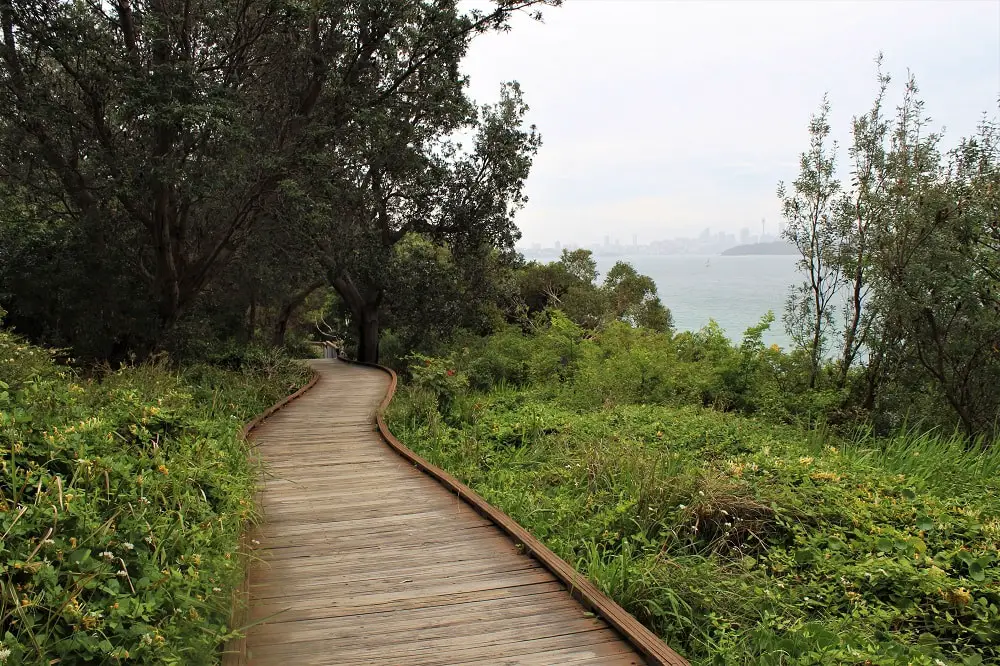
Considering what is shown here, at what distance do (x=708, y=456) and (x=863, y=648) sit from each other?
3.40 metres

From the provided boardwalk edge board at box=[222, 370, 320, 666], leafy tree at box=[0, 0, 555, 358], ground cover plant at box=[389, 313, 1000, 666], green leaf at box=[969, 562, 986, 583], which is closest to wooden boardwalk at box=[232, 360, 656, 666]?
boardwalk edge board at box=[222, 370, 320, 666]

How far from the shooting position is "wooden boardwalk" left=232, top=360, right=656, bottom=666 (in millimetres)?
3016

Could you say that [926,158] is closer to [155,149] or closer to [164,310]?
[155,149]

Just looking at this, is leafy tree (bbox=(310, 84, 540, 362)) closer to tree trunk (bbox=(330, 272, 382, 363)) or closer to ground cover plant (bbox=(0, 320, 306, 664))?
tree trunk (bbox=(330, 272, 382, 363))

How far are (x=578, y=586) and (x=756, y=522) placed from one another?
1873 mm

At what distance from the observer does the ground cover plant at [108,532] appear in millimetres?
2160

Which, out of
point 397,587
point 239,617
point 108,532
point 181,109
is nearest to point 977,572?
point 397,587

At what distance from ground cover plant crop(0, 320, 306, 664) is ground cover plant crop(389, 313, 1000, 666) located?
87.8 inches

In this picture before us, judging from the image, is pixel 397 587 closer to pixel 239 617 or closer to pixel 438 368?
pixel 239 617

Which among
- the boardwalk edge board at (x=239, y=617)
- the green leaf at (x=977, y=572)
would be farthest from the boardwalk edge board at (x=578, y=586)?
the green leaf at (x=977, y=572)

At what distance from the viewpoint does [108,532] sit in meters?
2.62

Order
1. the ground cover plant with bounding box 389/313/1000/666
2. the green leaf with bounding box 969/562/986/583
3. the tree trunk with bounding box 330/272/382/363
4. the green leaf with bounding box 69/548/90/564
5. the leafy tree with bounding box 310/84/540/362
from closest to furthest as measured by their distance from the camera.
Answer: the green leaf with bounding box 69/548/90/564
the ground cover plant with bounding box 389/313/1000/666
the green leaf with bounding box 969/562/986/583
the leafy tree with bounding box 310/84/540/362
the tree trunk with bounding box 330/272/382/363

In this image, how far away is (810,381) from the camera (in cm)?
1079

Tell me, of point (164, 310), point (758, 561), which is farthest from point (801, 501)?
point (164, 310)
